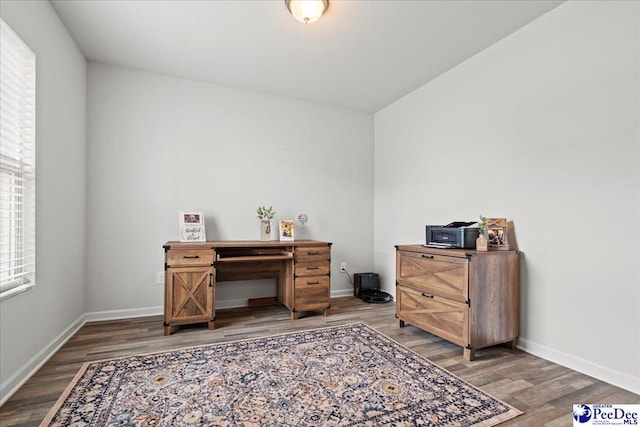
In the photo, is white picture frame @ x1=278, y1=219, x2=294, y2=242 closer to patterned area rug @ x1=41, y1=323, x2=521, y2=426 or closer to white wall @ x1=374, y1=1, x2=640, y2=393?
patterned area rug @ x1=41, y1=323, x2=521, y2=426

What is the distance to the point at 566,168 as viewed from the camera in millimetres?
2156

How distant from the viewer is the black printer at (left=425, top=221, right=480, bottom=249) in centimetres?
248

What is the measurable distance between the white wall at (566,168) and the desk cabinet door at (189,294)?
2.50 metres

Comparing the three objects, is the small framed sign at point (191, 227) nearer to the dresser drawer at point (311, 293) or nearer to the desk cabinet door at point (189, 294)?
the desk cabinet door at point (189, 294)

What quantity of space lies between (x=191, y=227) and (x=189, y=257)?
510mm

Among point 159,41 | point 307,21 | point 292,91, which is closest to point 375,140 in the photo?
point 292,91

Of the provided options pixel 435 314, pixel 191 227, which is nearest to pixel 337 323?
pixel 435 314

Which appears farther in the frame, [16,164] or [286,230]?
[286,230]

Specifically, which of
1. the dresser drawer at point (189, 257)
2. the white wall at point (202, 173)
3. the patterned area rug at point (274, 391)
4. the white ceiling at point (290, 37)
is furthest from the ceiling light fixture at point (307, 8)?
the patterned area rug at point (274, 391)

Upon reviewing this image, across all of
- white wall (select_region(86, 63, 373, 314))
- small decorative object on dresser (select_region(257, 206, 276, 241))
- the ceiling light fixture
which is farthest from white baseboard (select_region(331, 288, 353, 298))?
the ceiling light fixture

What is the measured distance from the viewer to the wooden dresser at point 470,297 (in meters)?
2.21

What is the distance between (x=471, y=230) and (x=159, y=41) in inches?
124

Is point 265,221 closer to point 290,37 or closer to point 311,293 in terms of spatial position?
point 311,293

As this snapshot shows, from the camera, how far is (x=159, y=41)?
8.60 feet
